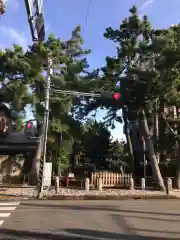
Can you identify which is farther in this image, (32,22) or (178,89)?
(178,89)

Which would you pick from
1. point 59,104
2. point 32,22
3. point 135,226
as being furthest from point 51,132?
point 135,226

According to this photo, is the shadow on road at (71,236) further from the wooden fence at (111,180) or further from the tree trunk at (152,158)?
the tree trunk at (152,158)

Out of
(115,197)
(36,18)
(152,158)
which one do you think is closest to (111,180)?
(152,158)

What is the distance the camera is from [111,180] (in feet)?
74.3

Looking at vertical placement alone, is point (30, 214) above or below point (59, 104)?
below

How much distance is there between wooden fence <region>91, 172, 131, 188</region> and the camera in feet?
73.2

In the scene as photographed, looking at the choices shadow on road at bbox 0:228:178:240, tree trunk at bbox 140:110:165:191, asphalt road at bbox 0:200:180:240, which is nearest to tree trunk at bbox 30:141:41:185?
tree trunk at bbox 140:110:165:191

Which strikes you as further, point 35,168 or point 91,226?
point 35,168

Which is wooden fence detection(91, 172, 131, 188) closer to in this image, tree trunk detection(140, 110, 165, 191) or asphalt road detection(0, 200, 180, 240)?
tree trunk detection(140, 110, 165, 191)

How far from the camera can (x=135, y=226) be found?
810cm

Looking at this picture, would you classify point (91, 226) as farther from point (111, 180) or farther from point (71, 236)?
point (111, 180)

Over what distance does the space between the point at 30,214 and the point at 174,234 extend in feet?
16.5

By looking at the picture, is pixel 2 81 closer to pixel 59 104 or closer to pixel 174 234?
pixel 59 104

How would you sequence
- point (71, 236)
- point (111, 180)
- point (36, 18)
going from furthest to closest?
point (111, 180), point (36, 18), point (71, 236)
